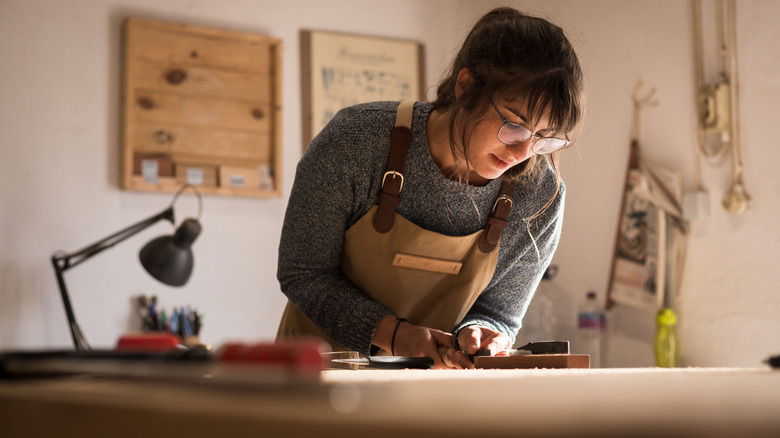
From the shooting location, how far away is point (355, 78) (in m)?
3.21

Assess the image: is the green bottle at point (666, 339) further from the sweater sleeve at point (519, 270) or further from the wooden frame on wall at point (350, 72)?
the wooden frame on wall at point (350, 72)

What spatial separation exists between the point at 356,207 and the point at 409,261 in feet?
0.53

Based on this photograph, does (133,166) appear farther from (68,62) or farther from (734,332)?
(734,332)

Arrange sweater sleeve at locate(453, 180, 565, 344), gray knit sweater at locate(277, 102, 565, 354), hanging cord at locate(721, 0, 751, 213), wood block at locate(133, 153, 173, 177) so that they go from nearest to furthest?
1. gray knit sweater at locate(277, 102, 565, 354)
2. sweater sleeve at locate(453, 180, 565, 344)
3. hanging cord at locate(721, 0, 751, 213)
4. wood block at locate(133, 153, 173, 177)

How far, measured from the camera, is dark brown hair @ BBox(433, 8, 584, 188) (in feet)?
3.85

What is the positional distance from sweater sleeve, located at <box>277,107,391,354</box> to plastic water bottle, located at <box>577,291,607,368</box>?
135 cm

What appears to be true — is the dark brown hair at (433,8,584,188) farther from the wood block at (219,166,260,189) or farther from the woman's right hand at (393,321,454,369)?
the wood block at (219,166,260,189)

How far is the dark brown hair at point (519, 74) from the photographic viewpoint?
117 cm

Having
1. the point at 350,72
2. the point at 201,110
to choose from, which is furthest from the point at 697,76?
the point at 201,110

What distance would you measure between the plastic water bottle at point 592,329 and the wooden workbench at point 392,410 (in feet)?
6.85

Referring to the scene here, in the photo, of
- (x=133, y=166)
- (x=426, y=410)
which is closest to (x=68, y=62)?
(x=133, y=166)

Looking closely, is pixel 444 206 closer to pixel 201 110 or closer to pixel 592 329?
pixel 592 329

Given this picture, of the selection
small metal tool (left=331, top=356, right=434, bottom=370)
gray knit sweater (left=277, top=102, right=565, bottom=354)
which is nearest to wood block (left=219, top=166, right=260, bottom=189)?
gray knit sweater (left=277, top=102, right=565, bottom=354)

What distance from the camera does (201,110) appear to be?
9.67ft
